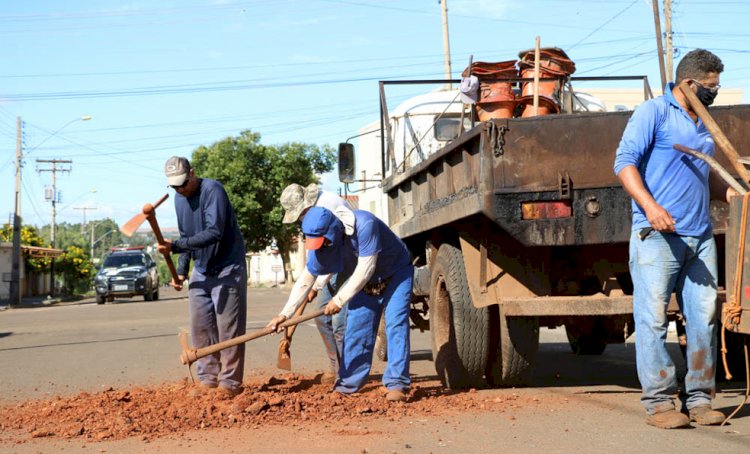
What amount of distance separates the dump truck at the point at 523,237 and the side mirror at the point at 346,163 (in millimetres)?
2827

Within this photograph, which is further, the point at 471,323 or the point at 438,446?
the point at 471,323

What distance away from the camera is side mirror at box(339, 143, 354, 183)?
1181 cm

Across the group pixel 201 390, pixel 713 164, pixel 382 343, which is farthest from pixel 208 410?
pixel 382 343

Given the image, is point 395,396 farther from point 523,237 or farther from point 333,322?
point 523,237

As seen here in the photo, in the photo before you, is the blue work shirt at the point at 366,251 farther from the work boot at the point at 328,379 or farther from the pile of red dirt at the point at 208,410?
the work boot at the point at 328,379

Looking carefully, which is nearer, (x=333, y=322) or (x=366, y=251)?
(x=366, y=251)

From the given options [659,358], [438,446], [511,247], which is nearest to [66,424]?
[438,446]

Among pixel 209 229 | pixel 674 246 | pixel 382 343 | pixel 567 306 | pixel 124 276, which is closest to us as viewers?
pixel 674 246

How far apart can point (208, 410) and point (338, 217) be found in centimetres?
159

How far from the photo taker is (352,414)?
6742mm

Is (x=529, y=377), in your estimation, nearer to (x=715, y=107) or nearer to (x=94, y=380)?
(x=715, y=107)

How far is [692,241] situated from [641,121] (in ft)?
2.45

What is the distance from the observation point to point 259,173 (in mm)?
59094

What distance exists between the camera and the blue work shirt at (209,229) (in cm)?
777
